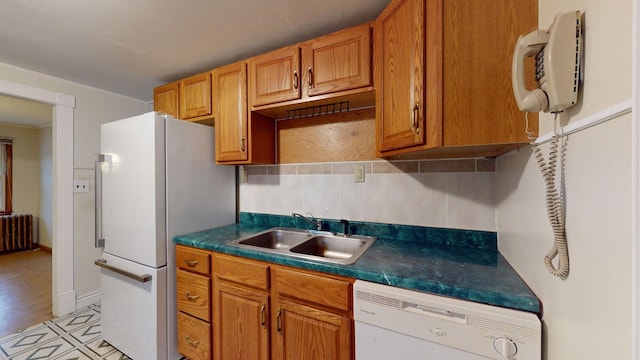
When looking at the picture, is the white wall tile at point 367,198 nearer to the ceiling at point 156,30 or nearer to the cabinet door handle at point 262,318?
the cabinet door handle at point 262,318

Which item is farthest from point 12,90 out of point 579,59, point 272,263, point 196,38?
point 579,59

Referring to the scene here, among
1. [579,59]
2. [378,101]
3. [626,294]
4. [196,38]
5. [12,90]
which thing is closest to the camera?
[626,294]

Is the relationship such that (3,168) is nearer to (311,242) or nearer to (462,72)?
(311,242)

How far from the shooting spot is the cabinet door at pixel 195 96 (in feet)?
6.22

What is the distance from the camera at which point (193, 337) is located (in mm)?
1560

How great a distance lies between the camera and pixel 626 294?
16.5 inches

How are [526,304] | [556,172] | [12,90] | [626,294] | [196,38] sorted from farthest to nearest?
[12,90] < [196,38] < [526,304] < [556,172] < [626,294]

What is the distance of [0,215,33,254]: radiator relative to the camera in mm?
4082

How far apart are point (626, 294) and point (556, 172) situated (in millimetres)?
360

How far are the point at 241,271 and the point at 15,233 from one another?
218 inches

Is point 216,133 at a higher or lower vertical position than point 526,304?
higher

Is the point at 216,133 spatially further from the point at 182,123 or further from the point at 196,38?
the point at 196,38

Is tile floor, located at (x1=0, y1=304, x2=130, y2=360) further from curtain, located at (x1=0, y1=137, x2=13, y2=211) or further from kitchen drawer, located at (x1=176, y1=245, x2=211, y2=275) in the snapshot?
curtain, located at (x1=0, y1=137, x2=13, y2=211)

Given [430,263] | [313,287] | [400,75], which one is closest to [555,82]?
[400,75]
